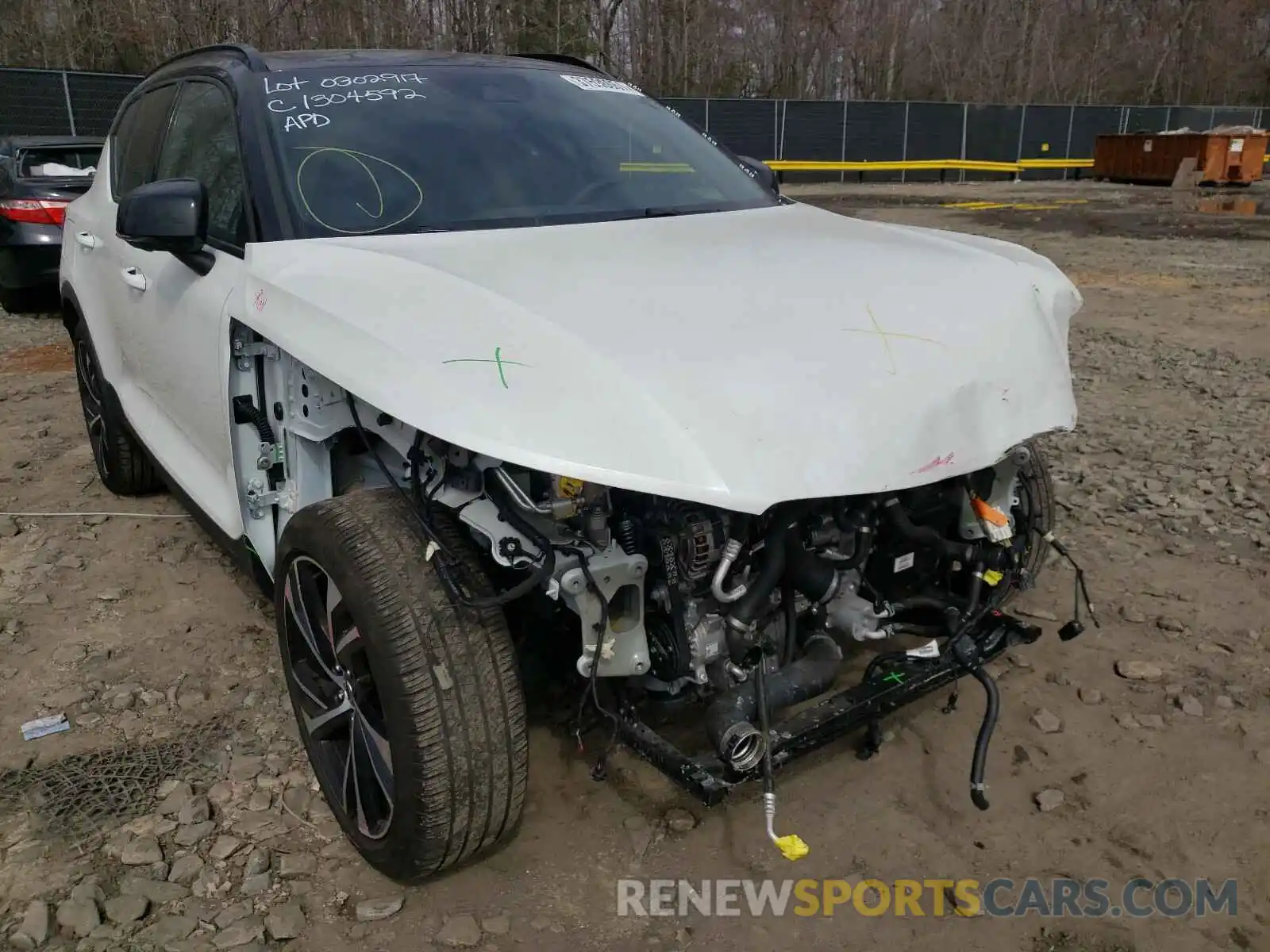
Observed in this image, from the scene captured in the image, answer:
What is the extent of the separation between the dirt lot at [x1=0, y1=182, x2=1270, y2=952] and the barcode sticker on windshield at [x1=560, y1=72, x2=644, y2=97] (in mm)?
2206

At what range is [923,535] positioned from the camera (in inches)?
97.5

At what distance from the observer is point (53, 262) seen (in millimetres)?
8719

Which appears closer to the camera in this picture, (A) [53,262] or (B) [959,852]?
(B) [959,852]

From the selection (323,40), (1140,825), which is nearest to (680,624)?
(1140,825)

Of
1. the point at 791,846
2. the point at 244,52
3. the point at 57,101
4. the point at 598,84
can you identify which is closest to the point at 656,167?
the point at 598,84

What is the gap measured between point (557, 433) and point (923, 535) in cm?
111

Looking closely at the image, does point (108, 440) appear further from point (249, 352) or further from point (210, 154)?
point (249, 352)

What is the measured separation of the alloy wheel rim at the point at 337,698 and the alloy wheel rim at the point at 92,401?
2.49 meters

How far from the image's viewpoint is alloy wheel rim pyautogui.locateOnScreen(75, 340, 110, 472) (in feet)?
14.8

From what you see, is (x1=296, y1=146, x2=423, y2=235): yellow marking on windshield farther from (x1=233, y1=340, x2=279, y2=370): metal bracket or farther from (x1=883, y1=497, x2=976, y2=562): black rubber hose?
(x1=883, y1=497, x2=976, y2=562): black rubber hose

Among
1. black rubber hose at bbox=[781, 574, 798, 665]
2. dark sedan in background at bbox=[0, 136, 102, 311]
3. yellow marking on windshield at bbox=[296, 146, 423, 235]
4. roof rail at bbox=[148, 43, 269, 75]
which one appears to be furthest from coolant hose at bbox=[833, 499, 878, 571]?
dark sedan in background at bbox=[0, 136, 102, 311]

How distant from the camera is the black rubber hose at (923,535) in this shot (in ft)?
7.93

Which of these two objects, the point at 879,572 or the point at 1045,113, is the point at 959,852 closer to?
the point at 879,572

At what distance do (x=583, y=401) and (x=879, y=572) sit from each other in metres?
1.09
